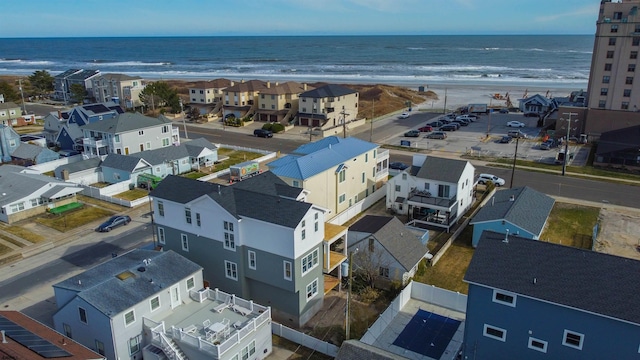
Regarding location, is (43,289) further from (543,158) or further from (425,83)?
(425,83)

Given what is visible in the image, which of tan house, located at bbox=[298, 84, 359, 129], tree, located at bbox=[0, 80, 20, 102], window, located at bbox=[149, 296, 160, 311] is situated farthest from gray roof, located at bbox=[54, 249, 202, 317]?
tree, located at bbox=[0, 80, 20, 102]

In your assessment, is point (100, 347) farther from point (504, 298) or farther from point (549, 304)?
point (549, 304)

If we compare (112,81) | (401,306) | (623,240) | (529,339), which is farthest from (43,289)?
(112,81)

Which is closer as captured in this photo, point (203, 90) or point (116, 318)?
point (116, 318)

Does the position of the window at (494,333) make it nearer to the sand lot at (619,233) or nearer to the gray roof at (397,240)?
the gray roof at (397,240)

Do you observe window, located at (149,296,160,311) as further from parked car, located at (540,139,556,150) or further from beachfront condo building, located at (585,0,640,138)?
beachfront condo building, located at (585,0,640,138)

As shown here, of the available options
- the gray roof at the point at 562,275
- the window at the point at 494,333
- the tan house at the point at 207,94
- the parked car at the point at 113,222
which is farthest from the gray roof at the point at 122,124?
the window at the point at 494,333

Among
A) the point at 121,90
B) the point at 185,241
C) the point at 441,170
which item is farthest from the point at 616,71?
the point at 121,90
